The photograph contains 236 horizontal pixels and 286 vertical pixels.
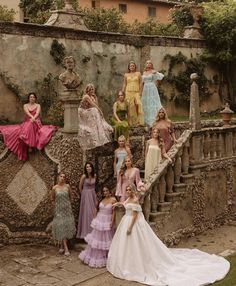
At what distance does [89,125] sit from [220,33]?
467 inches

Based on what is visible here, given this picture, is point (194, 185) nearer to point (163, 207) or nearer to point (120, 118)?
point (163, 207)

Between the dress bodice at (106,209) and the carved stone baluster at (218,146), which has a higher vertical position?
the carved stone baluster at (218,146)

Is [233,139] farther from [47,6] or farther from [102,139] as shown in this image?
[47,6]

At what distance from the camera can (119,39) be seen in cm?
1848

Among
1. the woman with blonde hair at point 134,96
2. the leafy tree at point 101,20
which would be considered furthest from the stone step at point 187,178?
the leafy tree at point 101,20

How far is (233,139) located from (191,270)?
4960mm

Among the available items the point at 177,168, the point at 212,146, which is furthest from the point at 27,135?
the point at 212,146

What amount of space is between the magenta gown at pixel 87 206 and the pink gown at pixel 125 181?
76cm

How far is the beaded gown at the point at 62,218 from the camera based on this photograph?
11180 millimetres

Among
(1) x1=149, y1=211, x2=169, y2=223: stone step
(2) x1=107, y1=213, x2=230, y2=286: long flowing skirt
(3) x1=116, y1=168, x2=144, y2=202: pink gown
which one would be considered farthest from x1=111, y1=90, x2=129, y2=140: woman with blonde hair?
(2) x1=107, y1=213, x2=230, y2=286: long flowing skirt

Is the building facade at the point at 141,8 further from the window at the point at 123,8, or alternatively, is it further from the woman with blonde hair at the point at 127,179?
the woman with blonde hair at the point at 127,179

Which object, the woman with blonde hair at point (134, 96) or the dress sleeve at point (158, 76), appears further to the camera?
the dress sleeve at point (158, 76)

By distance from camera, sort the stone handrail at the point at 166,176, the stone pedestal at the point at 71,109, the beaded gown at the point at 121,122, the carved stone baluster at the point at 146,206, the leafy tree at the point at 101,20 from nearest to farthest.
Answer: the carved stone baluster at the point at 146,206
the stone handrail at the point at 166,176
the stone pedestal at the point at 71,109
the beaded gown at the point at 121,122
the leafy tree at the point at 101,20

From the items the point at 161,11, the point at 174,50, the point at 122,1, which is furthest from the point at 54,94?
the point at 161,11
